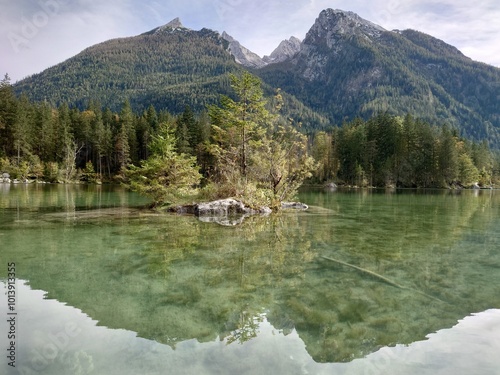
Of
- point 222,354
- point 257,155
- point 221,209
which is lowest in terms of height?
point 222,354

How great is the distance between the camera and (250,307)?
6.10 metres

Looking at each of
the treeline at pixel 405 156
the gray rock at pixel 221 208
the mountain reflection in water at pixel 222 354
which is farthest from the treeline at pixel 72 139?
the mountain reflection in water at pixel 222 354

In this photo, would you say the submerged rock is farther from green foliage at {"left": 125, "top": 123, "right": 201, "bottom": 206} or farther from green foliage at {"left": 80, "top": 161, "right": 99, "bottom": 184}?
green foliage at {"left": 80, "top": 161, "right": 99, "bottom": 184}

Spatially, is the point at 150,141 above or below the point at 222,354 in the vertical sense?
above

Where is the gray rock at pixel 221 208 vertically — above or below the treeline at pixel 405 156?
below

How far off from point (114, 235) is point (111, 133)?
253 ft

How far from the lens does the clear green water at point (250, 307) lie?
14.6ft

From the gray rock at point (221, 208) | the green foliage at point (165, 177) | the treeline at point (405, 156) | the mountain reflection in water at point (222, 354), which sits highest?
the treeline at point (405, 156)

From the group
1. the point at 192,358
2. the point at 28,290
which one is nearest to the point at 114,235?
the point at 28,290

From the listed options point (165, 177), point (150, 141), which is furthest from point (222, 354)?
point (150, 141)

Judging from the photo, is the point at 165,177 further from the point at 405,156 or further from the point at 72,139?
the point at 405,156

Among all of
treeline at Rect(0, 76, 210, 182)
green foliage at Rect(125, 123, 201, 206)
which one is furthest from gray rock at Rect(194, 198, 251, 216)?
treeline at Rect(0, 76, 210, 182)

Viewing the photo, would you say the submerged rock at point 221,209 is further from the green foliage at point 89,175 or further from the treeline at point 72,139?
the green foliage at point 89,175

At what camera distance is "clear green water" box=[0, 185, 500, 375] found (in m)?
4.44
